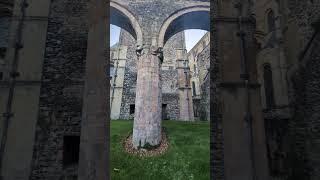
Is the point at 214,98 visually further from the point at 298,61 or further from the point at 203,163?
the point at 203,163

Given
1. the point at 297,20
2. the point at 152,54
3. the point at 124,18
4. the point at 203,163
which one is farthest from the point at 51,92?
the point at 124,18

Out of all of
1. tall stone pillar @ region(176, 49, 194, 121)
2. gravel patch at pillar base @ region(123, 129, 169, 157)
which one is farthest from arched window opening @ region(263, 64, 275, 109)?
tall stone pillar @ region(176, 49, 194, 121)

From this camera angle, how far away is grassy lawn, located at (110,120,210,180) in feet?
33.8

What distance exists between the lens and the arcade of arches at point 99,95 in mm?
5828

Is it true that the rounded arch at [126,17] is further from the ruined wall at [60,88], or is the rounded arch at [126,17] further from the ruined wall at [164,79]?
the ruined wall at [164,79]

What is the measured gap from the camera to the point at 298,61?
8.38 m

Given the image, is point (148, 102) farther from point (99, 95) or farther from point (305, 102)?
point (99, 95)

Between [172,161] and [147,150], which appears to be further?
[147,150]

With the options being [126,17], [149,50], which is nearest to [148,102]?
[149,50]

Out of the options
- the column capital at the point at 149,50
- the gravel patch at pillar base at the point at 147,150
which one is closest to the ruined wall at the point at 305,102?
the gravel patch at pillar base at the point at 147,150

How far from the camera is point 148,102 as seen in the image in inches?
555

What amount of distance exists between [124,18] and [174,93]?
12.1 m

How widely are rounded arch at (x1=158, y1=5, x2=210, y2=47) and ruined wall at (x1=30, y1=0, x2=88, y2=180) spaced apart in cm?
807

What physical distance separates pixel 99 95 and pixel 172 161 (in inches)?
275
